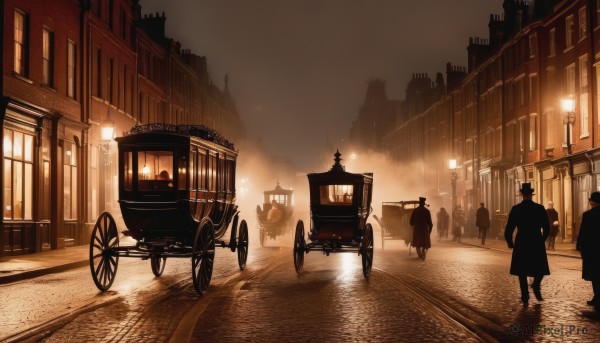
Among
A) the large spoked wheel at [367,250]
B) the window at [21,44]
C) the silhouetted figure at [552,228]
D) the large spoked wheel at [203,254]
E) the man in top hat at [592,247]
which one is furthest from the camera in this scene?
the silhouetted figure at [552,228]

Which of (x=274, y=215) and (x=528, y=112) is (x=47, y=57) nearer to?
(x=274, y=215)

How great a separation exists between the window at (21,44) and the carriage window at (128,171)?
36.2ft

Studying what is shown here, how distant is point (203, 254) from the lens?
13039 millimetres

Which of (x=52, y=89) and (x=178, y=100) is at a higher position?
(x=178, y=100)

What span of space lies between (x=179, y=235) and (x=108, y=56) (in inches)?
893

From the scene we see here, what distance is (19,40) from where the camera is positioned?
2414 centimetres

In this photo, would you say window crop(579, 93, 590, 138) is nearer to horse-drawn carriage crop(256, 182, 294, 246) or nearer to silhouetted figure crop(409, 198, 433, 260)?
horse-drawn carriage crop(256, 182, 294, 246)

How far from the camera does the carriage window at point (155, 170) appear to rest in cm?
1419

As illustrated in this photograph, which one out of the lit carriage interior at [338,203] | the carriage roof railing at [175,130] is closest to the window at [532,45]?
the lit carriage interior at [338,203]

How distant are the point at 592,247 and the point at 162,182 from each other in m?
7.39

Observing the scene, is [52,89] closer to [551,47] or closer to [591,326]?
[591,326]

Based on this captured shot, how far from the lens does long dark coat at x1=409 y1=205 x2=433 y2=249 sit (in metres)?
23.1

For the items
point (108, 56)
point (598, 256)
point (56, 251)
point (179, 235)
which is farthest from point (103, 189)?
point (598, 256)

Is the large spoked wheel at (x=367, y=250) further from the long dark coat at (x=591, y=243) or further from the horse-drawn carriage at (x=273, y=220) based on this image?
the horse-drawn carriage at (x=273, y=220)
